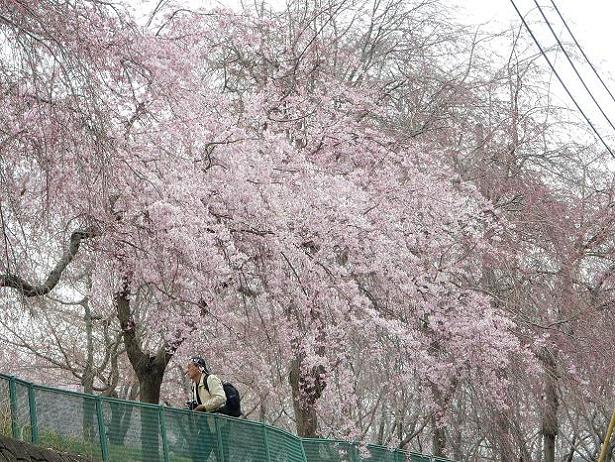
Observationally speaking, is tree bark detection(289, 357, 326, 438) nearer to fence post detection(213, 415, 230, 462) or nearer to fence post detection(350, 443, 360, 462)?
fence post detection(350, 443, 360, 462)

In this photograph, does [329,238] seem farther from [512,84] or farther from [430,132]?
[512,84]

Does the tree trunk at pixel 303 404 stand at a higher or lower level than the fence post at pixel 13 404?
higher

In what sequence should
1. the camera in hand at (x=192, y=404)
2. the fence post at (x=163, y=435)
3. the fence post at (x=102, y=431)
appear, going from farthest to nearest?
the camera in hand at (x=192, y=404), the fence post at (x=163, y=435), the fence post at (x=102, y=431)

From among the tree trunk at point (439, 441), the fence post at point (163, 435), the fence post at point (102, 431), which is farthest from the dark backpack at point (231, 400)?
the tree trunk at point (439, 441)

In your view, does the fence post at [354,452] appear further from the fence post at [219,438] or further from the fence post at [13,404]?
the fence post at [13,404]

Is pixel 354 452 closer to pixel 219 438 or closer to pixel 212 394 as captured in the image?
pixel 219 438

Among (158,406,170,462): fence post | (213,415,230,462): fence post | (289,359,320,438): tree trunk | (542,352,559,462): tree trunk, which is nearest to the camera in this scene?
(158,406,170,462): fence post

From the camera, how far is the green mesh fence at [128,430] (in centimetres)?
1205

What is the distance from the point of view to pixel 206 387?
613 inches

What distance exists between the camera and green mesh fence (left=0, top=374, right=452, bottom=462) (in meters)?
12.0

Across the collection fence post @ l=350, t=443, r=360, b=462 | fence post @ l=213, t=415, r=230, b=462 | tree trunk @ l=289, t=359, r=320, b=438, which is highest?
tree trunk @ l=289, t=359, r=320, b=438

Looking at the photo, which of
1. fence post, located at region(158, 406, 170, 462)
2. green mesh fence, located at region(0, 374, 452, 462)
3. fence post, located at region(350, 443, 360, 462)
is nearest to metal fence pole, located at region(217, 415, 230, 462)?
green mesh fence, located at region(0, 374, 452, 462)

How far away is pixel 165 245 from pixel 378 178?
7.06 meters

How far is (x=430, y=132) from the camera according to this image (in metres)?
27.3
